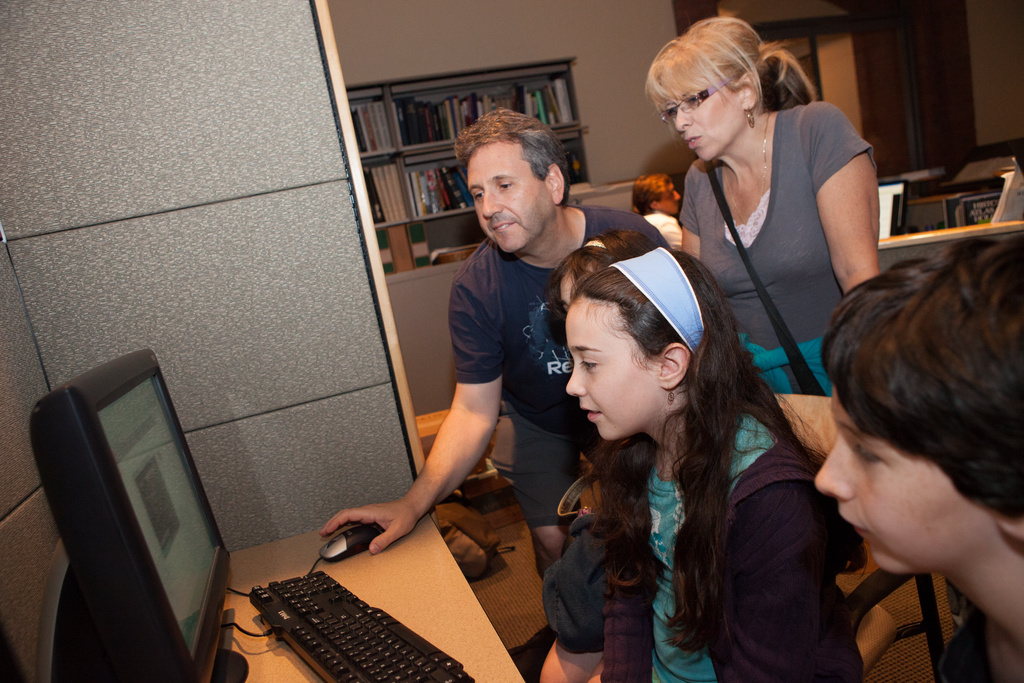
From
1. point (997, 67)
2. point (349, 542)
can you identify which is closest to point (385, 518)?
point (349, 542)

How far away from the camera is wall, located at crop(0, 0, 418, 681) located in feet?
3.79

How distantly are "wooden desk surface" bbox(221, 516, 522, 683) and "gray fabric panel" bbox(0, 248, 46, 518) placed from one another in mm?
369

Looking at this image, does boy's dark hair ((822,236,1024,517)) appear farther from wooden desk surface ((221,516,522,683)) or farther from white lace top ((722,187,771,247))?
white lace top ((722,187,771,247))

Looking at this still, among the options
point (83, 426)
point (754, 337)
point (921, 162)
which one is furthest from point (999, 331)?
point (921, 162)

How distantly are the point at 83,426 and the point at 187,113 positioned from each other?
30.3 inches

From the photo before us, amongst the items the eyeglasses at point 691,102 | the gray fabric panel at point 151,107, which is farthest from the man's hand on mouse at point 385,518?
the eyeglasses at point 691,102

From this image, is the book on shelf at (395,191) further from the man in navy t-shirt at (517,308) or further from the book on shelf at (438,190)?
the man in navy t-shirt at (517,308)

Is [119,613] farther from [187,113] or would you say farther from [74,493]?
[187,113]

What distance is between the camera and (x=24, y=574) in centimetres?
88

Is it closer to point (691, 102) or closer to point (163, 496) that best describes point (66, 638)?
point (163, 496)

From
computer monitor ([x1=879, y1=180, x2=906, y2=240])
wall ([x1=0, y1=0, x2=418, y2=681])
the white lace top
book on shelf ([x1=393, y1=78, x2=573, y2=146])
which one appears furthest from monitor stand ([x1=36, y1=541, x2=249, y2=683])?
book on shelf ([x1=393, y1=78, x2=573, y2=146])

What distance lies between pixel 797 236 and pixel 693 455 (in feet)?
2.58

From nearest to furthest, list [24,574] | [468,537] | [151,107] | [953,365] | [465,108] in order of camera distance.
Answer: [953,365]
[24,574]
[151,107]
[468,537]
[465,108]

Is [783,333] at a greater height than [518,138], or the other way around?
[518,138]
